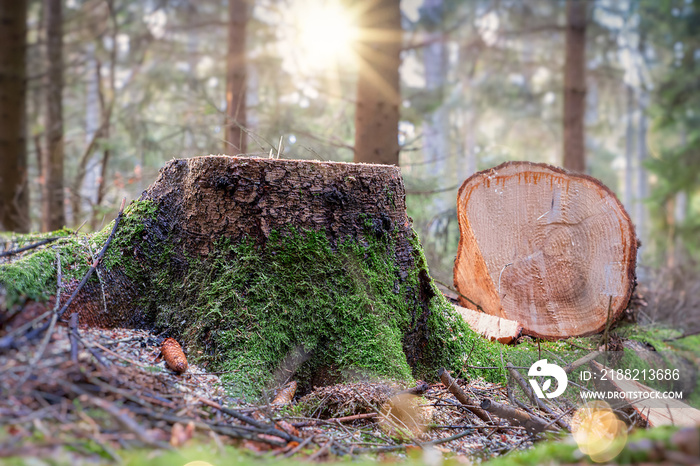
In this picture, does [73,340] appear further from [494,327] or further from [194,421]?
[494,327]

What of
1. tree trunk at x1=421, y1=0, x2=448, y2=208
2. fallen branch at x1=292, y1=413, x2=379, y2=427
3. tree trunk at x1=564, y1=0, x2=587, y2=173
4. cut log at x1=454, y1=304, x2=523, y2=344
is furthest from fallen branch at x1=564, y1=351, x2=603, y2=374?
tree trunk at x1=421, y1=0, x2=448, y2=208

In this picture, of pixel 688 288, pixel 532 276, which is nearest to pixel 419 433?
pixel 532 276

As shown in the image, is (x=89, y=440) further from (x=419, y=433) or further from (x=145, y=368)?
(x=419, y=433)

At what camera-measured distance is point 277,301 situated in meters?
2.57

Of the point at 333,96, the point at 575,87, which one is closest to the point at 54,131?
the point at 333,96

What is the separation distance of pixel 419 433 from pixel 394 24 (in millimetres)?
4691

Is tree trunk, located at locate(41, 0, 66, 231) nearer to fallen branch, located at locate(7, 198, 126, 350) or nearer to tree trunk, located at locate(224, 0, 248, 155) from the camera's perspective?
tree trunk, located at locate(224, 0, 248, 155)

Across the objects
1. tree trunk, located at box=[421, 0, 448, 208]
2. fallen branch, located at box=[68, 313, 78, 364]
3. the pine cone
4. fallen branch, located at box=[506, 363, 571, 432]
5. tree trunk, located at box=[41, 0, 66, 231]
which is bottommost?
fallen branch, located at box=[506, 363, 571, 432]

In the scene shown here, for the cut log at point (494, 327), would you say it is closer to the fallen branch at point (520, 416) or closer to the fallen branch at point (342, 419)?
the fallen branch at point (520, 416)

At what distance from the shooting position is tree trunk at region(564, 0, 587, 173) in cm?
849

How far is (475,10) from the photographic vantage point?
19297 millimetres

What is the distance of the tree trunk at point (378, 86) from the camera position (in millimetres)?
5375

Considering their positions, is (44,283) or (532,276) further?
(532,276)

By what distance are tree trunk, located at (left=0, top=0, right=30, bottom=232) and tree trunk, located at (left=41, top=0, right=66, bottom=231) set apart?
1.40ft
